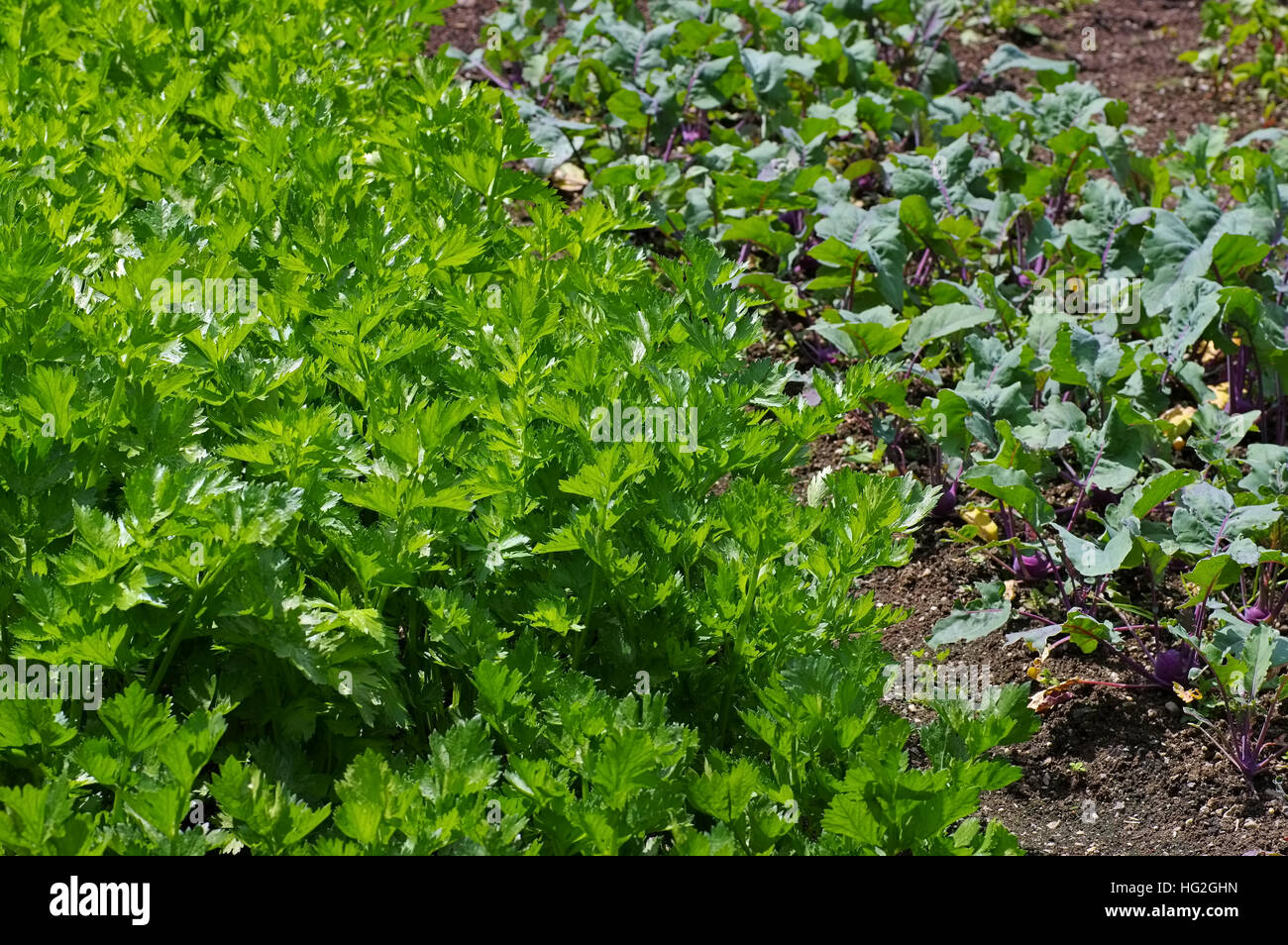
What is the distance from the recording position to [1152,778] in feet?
10.4

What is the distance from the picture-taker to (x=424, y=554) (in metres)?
2.40

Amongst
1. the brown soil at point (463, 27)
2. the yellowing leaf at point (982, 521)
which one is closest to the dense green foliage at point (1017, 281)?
the yellowing leaf at point (982, 521)

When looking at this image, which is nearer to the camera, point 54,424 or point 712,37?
point 54,424

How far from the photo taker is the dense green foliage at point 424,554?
2055 mm

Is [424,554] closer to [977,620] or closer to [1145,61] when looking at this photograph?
[977,620]

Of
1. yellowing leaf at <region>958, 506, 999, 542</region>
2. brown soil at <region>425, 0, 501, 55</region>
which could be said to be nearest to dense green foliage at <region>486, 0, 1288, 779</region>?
yellowing leaf at <region>958, 506, 999, 542</region>

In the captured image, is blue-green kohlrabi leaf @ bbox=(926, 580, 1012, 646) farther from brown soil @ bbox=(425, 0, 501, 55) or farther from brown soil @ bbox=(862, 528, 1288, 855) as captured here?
brown soil @ bbox=(425, 0, 501, 55)

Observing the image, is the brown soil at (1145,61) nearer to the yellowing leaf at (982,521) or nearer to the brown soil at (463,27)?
the brown soil at (463,27)

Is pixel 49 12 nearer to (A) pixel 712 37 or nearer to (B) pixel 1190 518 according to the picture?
(A) pixel 712 37

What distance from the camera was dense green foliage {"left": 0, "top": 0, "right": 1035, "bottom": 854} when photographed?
6.74 feet

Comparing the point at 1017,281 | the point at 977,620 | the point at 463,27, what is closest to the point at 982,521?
the point at 977,620

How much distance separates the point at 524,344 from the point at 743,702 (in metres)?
0.84

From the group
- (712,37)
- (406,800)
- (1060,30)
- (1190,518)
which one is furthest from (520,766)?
(1060,30)

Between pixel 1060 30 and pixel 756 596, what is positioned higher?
pixel 1060 30
